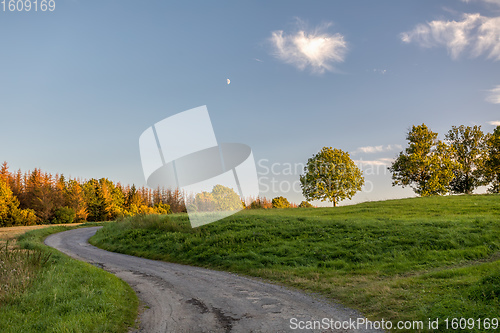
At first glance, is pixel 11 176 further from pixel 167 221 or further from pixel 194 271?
pixel 194 271

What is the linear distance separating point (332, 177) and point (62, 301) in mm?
54697

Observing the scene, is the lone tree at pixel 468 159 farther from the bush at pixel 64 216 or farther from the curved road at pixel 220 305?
the bush at pixel 64 216

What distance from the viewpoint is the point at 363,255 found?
17.2 meters

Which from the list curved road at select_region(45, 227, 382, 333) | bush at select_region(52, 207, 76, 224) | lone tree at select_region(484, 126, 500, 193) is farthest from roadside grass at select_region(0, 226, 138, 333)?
bush at select_region(52, 207, 76, 224)

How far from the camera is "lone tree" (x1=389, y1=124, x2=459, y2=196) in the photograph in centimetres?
5200

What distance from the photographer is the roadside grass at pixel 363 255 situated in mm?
9320

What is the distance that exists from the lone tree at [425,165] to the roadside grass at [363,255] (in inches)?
849

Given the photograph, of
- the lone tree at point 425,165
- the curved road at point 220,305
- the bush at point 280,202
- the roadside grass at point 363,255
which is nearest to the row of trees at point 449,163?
the lone tree at point 425,165

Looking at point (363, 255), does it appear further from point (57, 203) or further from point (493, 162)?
point (57, 203)

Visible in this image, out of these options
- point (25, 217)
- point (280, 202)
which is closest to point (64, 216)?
point (25, 217)

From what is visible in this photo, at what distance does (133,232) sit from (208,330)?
2331 cm

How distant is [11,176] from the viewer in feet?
313

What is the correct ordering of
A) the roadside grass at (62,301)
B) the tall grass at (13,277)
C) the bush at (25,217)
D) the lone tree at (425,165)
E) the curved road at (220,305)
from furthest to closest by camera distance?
the bush at (25,217) < the lone tree at (425,165) < the tall grass at (13,277) < the curved road at (220,305) < the roadside grass at (62,301)

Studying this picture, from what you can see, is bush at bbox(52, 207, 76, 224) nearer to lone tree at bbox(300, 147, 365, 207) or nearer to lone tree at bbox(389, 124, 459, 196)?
lone tree at bbox(300, 147, 365, 207)
